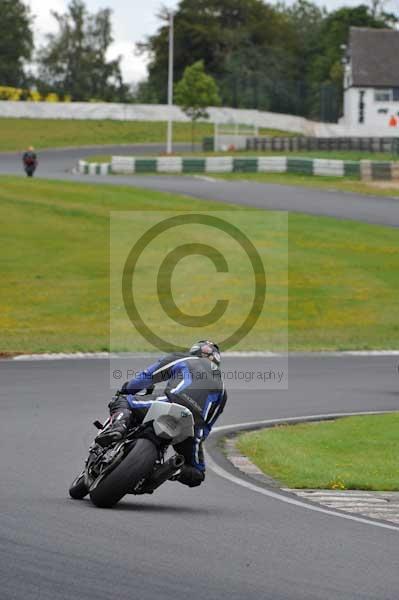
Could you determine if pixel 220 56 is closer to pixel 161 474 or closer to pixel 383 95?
pixel 383 95

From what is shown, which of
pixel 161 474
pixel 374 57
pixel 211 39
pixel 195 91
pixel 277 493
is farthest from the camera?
pixel 211 39

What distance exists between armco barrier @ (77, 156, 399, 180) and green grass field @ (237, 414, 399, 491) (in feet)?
119

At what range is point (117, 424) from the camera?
9938mm

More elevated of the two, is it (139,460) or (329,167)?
(329,167)

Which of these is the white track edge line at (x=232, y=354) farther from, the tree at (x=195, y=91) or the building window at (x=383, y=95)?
the building window at (x=383, y=95)

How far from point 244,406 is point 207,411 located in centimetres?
822

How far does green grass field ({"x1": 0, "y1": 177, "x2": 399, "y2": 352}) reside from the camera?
86.5 feet

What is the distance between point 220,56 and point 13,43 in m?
21.7

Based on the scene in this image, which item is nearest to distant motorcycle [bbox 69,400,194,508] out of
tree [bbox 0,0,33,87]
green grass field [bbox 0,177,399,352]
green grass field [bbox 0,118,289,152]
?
green grass field [bbox 0,177,399,352]

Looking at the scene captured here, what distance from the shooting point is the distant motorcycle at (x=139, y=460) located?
9594 millimetres

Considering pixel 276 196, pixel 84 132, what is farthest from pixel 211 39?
pixel 276 196

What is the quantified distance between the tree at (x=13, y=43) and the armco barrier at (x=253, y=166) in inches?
2503

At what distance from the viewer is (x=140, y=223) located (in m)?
39.1

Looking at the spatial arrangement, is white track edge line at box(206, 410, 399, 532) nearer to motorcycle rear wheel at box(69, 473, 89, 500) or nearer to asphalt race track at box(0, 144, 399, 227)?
motorcycle rear wheel at box(69, 473, 89, 500)
